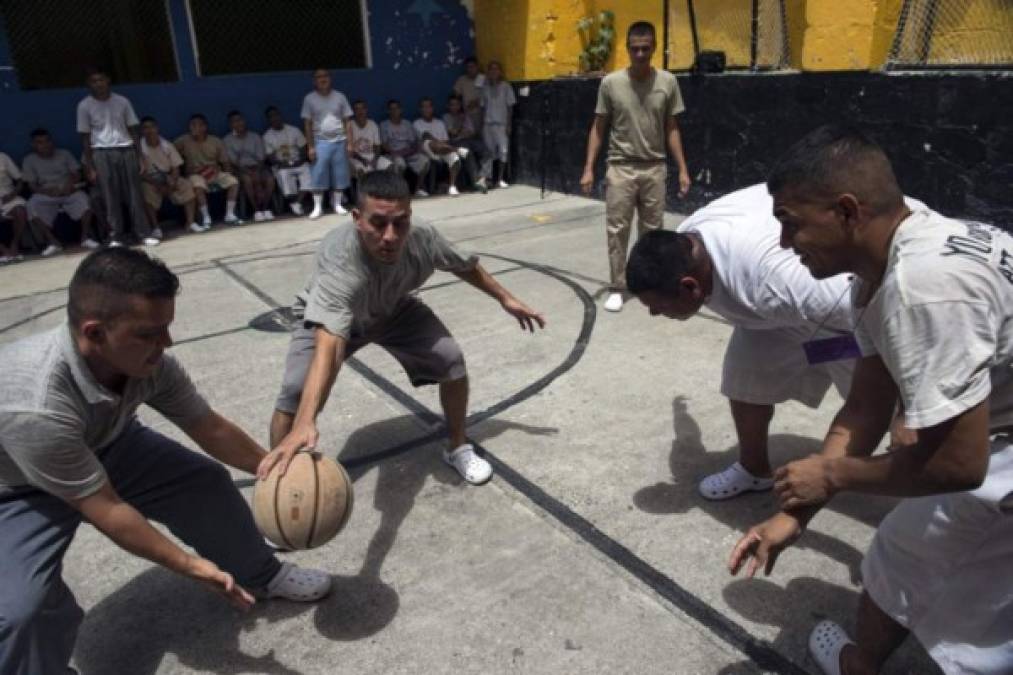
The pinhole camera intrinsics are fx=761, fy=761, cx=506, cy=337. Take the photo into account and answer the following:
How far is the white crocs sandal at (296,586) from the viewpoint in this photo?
262cm

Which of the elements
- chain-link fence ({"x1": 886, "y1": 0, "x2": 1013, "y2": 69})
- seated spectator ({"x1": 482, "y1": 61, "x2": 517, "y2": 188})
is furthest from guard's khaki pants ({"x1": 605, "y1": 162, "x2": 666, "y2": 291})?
seated spectator ({"x1": 482, "y1": 61, "x2": 517, "y2": 188})

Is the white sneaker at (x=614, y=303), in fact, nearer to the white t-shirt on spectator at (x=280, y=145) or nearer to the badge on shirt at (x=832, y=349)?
the badge on shirt at (x=832, y=349)

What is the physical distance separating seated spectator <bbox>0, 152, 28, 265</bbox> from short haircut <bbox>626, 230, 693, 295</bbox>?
829 centimetres

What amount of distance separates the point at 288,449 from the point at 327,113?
27.4 feet

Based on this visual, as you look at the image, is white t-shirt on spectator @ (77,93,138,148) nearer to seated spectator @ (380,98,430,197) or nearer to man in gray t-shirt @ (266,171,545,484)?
seated spectator @ (380,98,430,197)

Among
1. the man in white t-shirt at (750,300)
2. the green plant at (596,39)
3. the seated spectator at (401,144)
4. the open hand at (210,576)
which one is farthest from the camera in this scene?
the seated spectator at (401,144)

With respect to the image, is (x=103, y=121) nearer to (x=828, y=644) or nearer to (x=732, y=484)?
(x=732, y=484)

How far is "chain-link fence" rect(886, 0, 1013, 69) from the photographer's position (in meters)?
5.66

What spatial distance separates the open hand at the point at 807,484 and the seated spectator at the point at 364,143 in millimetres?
9151

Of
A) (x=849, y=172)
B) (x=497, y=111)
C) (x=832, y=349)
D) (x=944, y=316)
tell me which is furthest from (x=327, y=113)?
(x=944, y=316)

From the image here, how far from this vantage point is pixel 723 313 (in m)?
2.88

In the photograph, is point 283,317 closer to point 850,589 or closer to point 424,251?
point 424,251

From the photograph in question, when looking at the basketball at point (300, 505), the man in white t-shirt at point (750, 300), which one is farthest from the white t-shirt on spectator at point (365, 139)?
the basketball at point (300, 505)

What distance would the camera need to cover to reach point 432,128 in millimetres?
10961
